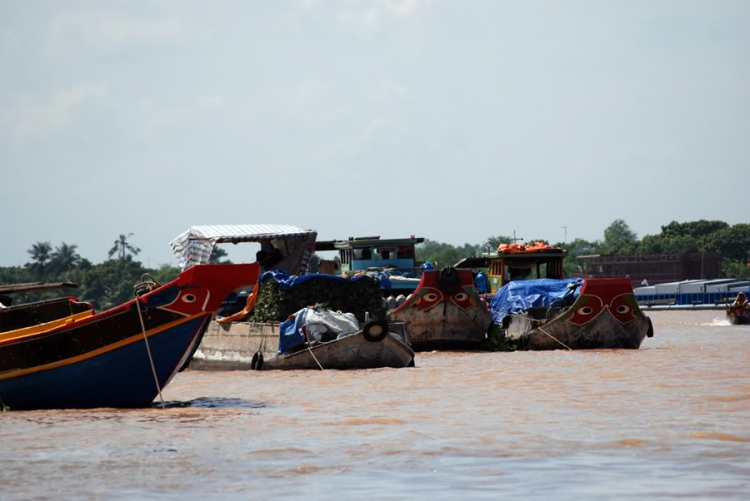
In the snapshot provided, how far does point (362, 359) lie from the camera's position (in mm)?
25375

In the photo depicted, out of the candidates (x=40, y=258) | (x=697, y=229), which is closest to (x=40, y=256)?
(x=40, y=258)

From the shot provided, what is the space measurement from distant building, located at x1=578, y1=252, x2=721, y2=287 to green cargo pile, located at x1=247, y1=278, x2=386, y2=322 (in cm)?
10781

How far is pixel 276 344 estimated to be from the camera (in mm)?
26391

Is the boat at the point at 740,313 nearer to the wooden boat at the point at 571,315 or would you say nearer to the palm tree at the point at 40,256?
the wooden boat at the point at 571,315

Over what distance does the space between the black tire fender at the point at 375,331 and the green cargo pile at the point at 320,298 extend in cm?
242

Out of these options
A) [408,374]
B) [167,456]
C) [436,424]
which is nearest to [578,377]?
[408,374]

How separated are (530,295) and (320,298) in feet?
30.4

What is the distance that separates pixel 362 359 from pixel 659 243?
445 feet

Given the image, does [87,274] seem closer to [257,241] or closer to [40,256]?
[40,256]

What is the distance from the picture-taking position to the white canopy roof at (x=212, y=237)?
35.5m

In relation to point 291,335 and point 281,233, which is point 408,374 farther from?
point 281,233

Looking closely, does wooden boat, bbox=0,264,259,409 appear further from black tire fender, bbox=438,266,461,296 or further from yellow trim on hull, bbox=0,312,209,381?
black tire fender, bbox=438,266,461,296

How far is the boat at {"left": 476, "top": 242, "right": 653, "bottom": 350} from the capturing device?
32031 millimetres

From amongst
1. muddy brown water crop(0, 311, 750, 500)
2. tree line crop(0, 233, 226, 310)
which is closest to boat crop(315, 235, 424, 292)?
muddy brown water crop(0, 311, 750, 500)
